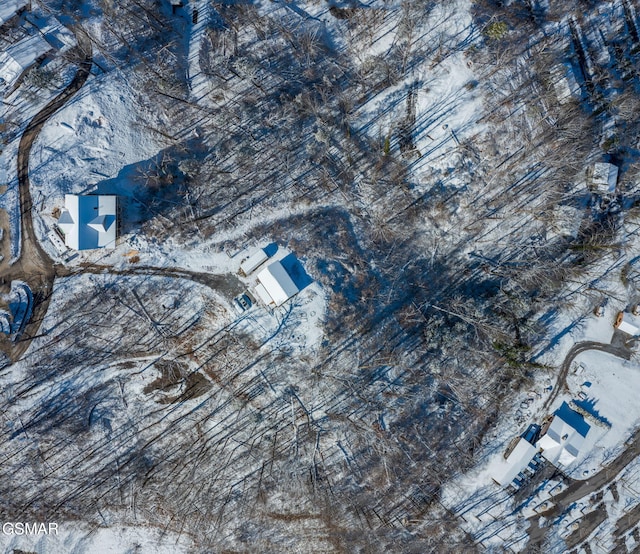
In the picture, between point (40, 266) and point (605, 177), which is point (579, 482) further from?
point (40, 266)

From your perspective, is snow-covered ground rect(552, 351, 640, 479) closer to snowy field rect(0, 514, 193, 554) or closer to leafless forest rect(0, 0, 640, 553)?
leafless forest rect(0, 0, 640, 553)

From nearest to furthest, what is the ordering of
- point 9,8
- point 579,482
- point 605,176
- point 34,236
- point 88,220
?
1. point 88,220
2. point 605,176
3. point 9,8
4. point 34,236
5. point 579,482

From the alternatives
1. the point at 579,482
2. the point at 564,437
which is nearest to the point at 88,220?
the point at 564,437

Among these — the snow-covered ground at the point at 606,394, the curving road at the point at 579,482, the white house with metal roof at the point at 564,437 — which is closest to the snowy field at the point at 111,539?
the curving road at the point at 579,482

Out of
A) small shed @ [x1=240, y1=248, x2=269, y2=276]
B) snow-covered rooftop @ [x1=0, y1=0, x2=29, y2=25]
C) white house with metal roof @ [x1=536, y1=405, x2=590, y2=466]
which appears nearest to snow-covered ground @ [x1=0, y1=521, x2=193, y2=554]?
small shed @ [x1=240, y1=248, x2=269, y2=276]

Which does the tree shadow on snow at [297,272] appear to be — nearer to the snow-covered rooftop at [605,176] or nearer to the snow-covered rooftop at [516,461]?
the snow-covered rooftop at [516,461]
